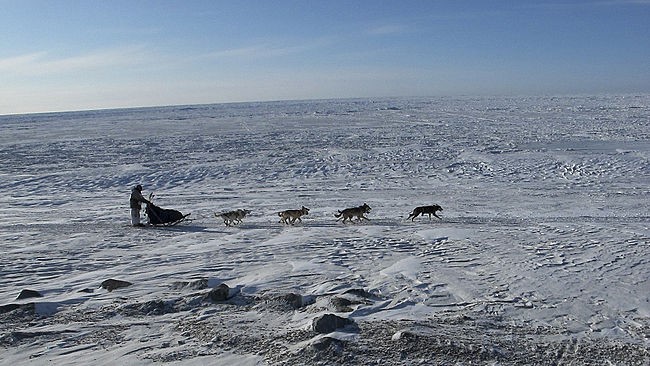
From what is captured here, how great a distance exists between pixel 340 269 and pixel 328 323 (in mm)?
2642

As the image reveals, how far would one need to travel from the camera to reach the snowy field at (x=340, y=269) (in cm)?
561

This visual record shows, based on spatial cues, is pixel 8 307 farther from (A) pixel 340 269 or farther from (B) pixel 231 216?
(B) pixel 231 216

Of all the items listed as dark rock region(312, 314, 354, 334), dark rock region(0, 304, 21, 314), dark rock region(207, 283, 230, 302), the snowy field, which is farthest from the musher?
dark rock region(312, 314, 354, 334)

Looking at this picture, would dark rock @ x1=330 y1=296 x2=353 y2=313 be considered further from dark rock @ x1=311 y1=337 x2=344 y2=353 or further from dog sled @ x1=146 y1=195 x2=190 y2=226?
dog sled @ x1=146 y1=195 x2=190 y2=226

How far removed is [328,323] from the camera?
19.3 ft

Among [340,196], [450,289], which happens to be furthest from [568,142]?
[450,289]

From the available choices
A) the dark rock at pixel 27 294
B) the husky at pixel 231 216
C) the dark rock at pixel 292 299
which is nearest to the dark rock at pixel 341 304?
the dark rock at pixel 292 299

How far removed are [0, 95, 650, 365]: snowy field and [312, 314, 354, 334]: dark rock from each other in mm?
17

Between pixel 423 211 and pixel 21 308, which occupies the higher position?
pixel 21 308

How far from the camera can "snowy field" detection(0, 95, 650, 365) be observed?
18.4 ft

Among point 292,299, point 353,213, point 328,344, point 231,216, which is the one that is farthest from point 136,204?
point 328,344

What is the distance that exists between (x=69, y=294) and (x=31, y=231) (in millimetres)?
5405

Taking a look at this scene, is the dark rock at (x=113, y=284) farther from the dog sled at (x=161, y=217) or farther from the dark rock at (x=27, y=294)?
the dog sled at (x=161, y=217)

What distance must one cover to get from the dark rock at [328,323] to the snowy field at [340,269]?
2 cm
